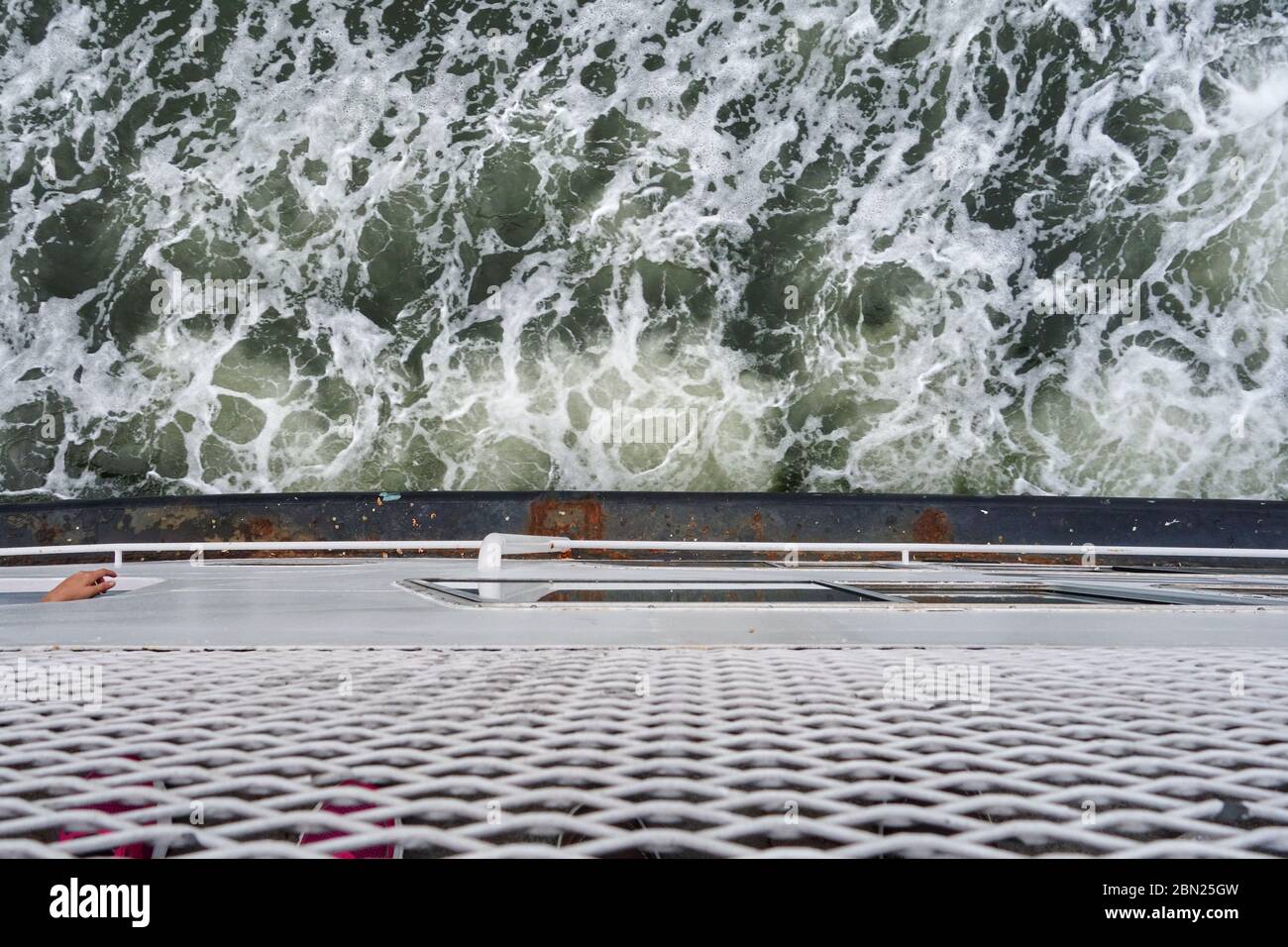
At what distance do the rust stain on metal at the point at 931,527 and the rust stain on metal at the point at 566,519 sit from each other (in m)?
2.74

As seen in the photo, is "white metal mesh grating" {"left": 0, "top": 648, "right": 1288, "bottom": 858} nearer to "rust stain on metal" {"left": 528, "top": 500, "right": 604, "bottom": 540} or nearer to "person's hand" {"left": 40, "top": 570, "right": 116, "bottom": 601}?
"person's hand" {"left": 40, "top": 570, "right": 116, "bottom": 601}

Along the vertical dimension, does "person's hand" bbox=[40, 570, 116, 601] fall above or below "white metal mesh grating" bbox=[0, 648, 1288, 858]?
below

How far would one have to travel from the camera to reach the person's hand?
Answer: 3691 mm

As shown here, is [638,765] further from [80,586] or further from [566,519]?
[566,519]

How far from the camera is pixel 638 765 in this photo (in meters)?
1.36

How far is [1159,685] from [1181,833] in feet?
3.40

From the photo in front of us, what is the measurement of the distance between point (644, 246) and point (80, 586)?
11.3 metres

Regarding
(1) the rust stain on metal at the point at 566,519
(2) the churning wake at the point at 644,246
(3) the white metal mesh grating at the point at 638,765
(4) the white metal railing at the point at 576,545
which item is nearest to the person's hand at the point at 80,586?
(4) the white metal railing at the point at 576,545

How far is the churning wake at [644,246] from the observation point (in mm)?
13312

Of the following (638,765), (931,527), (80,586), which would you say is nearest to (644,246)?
(931,527)

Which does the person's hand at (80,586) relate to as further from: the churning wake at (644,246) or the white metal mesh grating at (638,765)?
the churning wake at (644,246)

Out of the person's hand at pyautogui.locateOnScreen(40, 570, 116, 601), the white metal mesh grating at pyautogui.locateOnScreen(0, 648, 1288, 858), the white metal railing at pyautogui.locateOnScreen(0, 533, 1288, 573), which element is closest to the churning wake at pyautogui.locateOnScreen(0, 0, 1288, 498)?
the white metal railing at pyautogui.locateOnScreen(0, 533, 1288, 573)

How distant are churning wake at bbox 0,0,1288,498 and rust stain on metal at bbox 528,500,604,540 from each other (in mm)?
6286
